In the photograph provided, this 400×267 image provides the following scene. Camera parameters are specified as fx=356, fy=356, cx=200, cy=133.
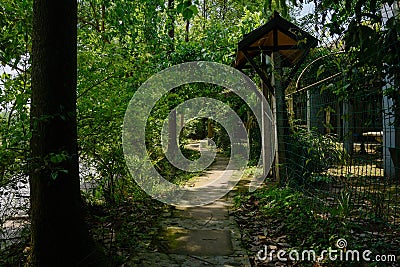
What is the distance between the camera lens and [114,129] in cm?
432

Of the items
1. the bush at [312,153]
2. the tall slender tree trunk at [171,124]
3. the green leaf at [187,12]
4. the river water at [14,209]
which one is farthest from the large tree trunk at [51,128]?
the tall slender tree trunk at [171,124]

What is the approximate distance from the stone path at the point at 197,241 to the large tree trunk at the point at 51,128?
0.75 meters

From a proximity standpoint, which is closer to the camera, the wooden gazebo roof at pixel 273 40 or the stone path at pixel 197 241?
the stone path at pixel 197 241

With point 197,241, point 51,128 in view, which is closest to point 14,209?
point 51,128

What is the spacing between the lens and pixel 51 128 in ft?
8.57

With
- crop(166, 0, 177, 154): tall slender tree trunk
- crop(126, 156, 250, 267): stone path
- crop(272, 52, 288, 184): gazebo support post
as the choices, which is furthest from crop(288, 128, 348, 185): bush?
crop(166, 0, 177, 154): tall slender tree trunk

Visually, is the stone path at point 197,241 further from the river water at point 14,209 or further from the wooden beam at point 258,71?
the wooden beam at point 258,71

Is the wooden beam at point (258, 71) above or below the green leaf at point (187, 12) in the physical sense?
above

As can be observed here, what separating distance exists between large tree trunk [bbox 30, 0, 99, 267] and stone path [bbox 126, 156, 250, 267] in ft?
2.48

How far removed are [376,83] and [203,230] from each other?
244 cm

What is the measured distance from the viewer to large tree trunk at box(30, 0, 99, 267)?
2.60 m

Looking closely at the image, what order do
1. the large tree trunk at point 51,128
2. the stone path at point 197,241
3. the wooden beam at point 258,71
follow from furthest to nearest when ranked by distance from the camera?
the wooden beam at point 258,71 < the stone path at point 197,241 < the large tree trunk at point 51,128

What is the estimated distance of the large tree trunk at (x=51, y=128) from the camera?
2598 mm

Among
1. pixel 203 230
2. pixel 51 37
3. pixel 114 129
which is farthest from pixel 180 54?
pixel 51 37
